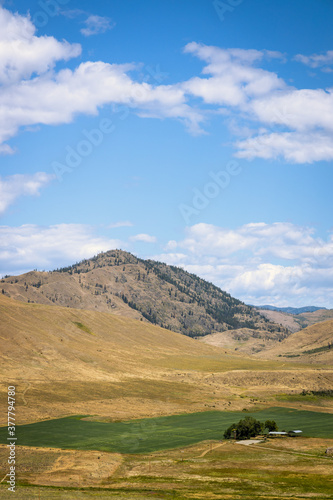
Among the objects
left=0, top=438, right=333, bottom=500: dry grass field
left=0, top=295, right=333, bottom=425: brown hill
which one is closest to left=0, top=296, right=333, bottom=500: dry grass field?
left=0, top=438, right=333, bottom=500: dry grass field

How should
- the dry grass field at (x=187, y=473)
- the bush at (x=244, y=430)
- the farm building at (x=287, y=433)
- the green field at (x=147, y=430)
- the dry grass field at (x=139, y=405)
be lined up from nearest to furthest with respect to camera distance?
the dry grass field at (x=187, y=473), the dry grass field at (x=139, y=405), the green field at (x=147, y=430), the bush at (x=244, y=430), the farm building at (x=287, y=433)

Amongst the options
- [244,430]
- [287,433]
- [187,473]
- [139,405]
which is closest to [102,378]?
[139,405]

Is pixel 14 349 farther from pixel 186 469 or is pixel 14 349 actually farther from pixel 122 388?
pixel 186 469

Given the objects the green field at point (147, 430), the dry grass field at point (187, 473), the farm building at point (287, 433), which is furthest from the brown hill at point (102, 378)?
the dry grass field at point (187, 473)

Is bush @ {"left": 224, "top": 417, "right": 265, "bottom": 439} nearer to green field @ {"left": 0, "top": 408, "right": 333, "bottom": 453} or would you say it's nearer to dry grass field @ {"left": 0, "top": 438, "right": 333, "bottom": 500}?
green field @ {"left": 0, "top": 408, "right": 333, "bottom": 453}

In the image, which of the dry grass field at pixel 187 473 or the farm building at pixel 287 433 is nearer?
the dry grass field at pixel 187 473

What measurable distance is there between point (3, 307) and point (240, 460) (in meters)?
133

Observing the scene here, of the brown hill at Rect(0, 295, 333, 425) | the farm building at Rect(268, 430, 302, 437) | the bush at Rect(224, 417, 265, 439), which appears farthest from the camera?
the brown hill at Rect(0, 295, 333, 425)

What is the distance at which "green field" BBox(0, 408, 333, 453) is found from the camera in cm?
7238

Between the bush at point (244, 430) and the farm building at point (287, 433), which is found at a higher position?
the bush at point (244, 430)

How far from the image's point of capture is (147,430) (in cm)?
8450

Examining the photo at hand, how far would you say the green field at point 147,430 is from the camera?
7238cm

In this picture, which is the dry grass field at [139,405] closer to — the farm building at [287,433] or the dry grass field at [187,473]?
the dry grass field at [187,473]

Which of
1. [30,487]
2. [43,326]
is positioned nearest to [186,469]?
[30,487]
